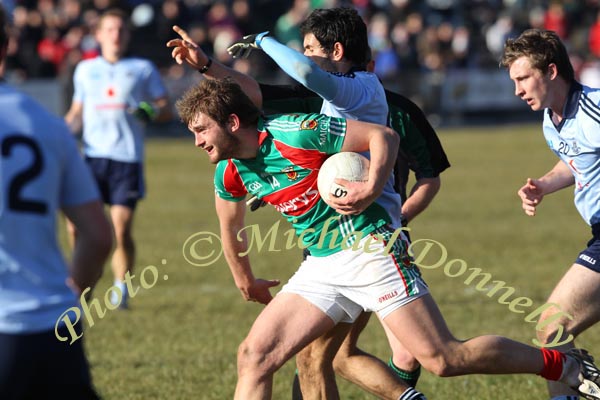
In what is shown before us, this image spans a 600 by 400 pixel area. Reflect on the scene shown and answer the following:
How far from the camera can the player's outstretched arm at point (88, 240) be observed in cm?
375

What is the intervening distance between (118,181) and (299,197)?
17.1ft

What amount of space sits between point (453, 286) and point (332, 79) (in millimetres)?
6075

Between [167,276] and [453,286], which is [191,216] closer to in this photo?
[167,276]

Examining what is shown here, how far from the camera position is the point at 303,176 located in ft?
16.8

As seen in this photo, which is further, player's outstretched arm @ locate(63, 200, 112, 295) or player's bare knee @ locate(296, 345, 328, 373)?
player's bare knee @ locate(296, 345, 328, 373)

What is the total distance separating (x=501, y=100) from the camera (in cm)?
3133

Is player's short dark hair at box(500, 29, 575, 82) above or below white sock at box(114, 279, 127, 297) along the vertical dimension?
above

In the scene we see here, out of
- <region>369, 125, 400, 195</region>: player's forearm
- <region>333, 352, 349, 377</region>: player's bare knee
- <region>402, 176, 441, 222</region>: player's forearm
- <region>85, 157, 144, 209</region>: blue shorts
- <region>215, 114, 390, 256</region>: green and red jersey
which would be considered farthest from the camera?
<region>85, 157, 144, 209</region>: blue shorts

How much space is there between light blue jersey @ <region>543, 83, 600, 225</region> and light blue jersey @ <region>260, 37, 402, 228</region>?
1048 millimetres

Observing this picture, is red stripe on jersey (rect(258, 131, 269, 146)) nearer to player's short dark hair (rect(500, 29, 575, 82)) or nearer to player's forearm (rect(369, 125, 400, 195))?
player's forearm (rect(369, 125, 400, 195))

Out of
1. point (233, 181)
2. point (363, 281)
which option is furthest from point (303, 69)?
point (363, 281)

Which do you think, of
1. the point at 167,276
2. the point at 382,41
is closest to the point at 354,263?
the point at 167,276

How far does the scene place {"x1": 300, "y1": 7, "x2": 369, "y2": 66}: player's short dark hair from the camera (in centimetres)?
555

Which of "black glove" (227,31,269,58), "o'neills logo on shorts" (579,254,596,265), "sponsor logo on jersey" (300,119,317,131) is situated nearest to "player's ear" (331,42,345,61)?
"black glove" (227,31,269,58)
